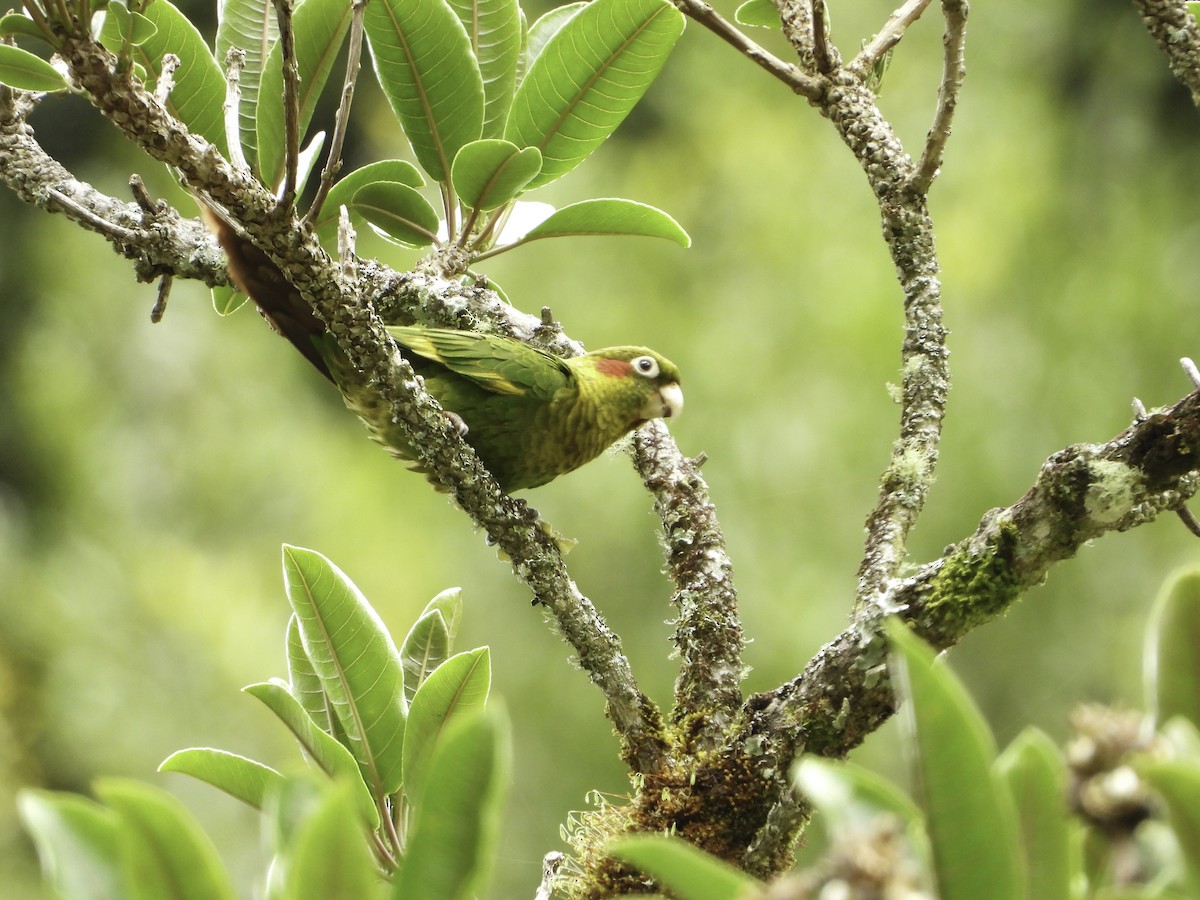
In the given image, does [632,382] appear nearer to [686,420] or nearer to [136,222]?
[136,222]

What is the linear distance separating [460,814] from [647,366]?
175cm

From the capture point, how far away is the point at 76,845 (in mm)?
679

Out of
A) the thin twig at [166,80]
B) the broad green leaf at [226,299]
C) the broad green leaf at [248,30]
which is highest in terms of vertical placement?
the broad green leaf at [248,30]

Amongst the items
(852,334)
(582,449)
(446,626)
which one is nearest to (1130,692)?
(852,334)

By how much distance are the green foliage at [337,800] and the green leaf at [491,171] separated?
2.01ft

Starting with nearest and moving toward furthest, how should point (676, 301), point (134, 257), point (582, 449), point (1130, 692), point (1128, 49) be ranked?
point (134, 257) → point (582, 449) → point (1130, 692) → point (676, 301) → point (1128, 49)

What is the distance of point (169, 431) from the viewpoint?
927 centimetres

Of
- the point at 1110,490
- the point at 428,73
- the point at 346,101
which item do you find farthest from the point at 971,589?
the point at 428,73

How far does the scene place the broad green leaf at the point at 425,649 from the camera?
4.98 feet

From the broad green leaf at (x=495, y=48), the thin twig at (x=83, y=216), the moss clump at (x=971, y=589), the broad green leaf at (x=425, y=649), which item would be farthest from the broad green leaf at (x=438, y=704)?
the broad green leaf at (x=495, y=48)

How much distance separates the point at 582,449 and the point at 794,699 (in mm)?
1124

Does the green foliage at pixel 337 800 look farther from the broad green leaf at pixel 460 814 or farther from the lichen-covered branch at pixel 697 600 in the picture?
the lichen-covered branch at pixel 697 600

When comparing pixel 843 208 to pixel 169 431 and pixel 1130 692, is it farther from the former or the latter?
pixel 169 431

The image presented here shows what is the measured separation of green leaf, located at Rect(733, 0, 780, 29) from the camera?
1816mm
